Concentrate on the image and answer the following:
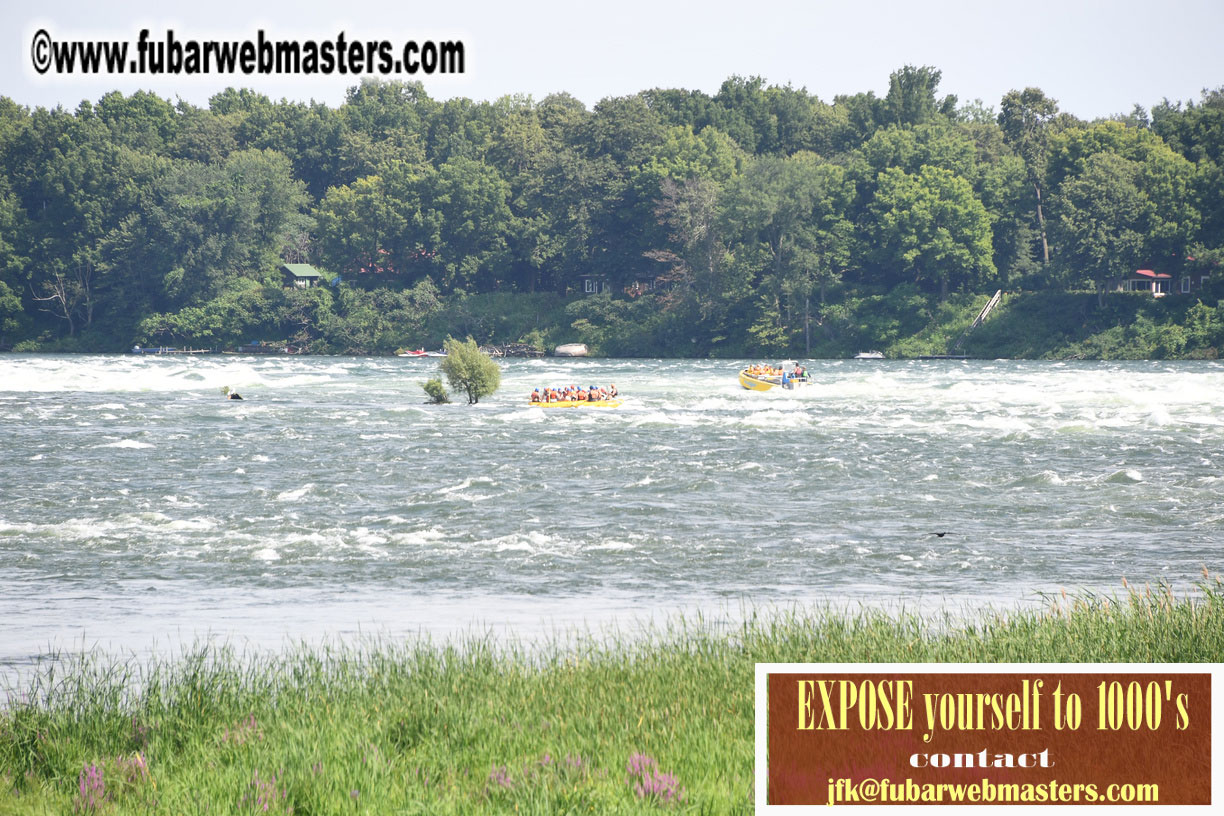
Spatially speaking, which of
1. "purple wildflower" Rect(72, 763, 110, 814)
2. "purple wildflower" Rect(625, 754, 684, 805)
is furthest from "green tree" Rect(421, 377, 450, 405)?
"purple wildflower" Rect(625, 754, 684, 805)

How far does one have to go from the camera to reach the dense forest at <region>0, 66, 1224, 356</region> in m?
115

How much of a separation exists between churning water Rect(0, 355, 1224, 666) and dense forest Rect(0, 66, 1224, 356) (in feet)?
204

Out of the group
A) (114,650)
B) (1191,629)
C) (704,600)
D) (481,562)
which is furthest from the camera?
(481,562)

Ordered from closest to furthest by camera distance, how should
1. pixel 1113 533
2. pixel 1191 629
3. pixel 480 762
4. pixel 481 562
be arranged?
pixel 480 762 → pixel 1191 629 → pixel 481 562 → pixel 1113 533

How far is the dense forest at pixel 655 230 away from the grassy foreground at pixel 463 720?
338 feet

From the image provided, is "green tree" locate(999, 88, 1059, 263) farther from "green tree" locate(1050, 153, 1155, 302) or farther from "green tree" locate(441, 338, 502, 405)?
"green tree" locate(441, 338, 502, 405)

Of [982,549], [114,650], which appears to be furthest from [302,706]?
[982,549]

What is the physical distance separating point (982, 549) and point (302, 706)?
46.6ft

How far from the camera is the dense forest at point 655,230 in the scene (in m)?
115

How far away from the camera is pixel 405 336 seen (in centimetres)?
13250

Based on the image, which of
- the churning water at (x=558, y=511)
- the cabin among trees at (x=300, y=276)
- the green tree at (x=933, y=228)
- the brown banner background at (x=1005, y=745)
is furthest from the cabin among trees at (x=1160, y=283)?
the brown banner background at (x=1005, y=745)

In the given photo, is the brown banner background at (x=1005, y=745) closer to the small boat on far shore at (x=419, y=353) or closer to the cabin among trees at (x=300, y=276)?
the small boat on far shore at (x=419, y=353)

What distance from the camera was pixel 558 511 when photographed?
27312 mm

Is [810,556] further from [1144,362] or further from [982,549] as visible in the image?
[1144,362]
